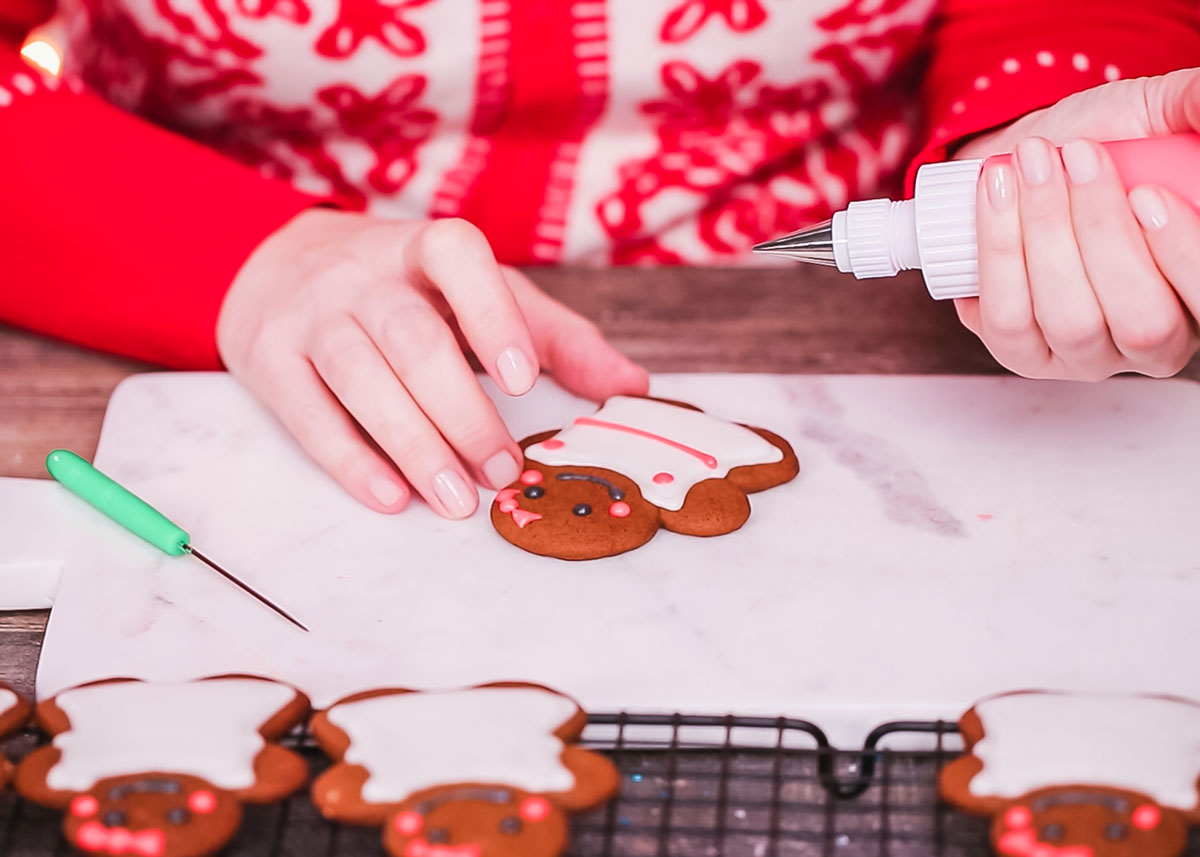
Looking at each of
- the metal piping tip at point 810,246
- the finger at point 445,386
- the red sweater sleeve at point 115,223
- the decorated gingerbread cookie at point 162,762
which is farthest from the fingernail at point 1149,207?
the red sweater sleeve at point 115,223

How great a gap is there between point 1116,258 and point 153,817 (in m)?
0.57

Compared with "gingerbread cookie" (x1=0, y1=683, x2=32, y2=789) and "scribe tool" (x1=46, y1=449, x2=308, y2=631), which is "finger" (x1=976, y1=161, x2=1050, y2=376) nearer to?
"scribe tool" (x1=46, y1=449, x2=308, y2=631)

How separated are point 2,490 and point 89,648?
20 centimetres

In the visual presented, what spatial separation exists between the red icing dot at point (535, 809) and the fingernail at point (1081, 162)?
0.44 meters

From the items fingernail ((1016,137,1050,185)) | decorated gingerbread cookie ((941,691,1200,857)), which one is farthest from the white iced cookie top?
fingernail ((1016,137,1050,185))

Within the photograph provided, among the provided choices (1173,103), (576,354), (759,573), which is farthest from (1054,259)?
(576,354)

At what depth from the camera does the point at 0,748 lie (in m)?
0.63

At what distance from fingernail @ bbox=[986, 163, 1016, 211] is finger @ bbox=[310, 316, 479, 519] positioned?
36 cm

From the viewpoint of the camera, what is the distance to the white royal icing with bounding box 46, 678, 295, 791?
572mm

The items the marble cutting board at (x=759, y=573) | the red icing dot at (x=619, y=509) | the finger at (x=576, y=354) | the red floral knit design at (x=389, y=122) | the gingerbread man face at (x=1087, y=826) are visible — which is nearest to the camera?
the gingerbread man face at (x=1087, y=826)

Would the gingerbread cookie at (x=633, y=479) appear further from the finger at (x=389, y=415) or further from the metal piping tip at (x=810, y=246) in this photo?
the metal piping tip at (x=810, y=246)

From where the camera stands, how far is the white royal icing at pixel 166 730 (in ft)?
1.88

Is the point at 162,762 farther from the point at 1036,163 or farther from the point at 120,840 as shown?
the point at 1036,163

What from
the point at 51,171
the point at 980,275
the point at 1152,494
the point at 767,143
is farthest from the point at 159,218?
the point at 1152,494
